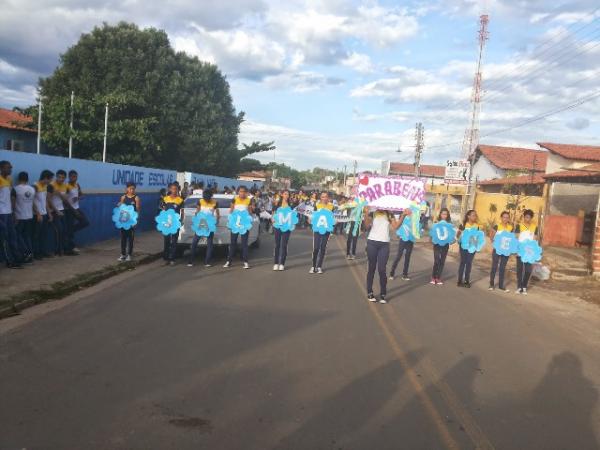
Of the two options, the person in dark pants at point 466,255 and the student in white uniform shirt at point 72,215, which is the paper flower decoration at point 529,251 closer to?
the person in dark pants at point 466,255

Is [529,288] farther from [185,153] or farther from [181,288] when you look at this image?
[185,153]

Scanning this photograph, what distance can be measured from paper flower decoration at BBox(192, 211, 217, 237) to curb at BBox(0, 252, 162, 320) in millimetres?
1494

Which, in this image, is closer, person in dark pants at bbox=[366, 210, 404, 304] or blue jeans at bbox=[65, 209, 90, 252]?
person in dark pants at bbox=[366, 210, 404, 304]

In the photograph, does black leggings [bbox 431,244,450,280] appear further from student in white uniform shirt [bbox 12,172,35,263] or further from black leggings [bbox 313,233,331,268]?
student in white uniform shirt [bbox 12,172,35,263]

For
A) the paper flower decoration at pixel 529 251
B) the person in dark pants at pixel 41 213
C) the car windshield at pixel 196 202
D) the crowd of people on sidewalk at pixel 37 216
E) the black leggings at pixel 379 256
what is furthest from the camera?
the car windshield at pixel 196 202

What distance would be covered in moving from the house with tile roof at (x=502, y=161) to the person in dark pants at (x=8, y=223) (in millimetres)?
38708

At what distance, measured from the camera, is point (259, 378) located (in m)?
5.02

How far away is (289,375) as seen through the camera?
5152 millimetres

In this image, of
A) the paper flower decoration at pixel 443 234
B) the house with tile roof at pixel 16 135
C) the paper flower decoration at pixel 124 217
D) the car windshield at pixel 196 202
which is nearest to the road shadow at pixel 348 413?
the paper flower decoration at pixel 443 234

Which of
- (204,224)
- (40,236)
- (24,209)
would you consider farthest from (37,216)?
(204,224)

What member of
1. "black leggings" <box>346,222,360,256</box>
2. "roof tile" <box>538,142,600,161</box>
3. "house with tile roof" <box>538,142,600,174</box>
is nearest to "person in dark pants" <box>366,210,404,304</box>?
"black leggings" <box>346,222,360,256</box>

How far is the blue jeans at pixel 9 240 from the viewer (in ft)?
30.2

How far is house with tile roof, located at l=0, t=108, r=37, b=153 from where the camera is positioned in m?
28.4

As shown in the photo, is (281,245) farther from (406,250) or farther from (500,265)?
(500,265)
